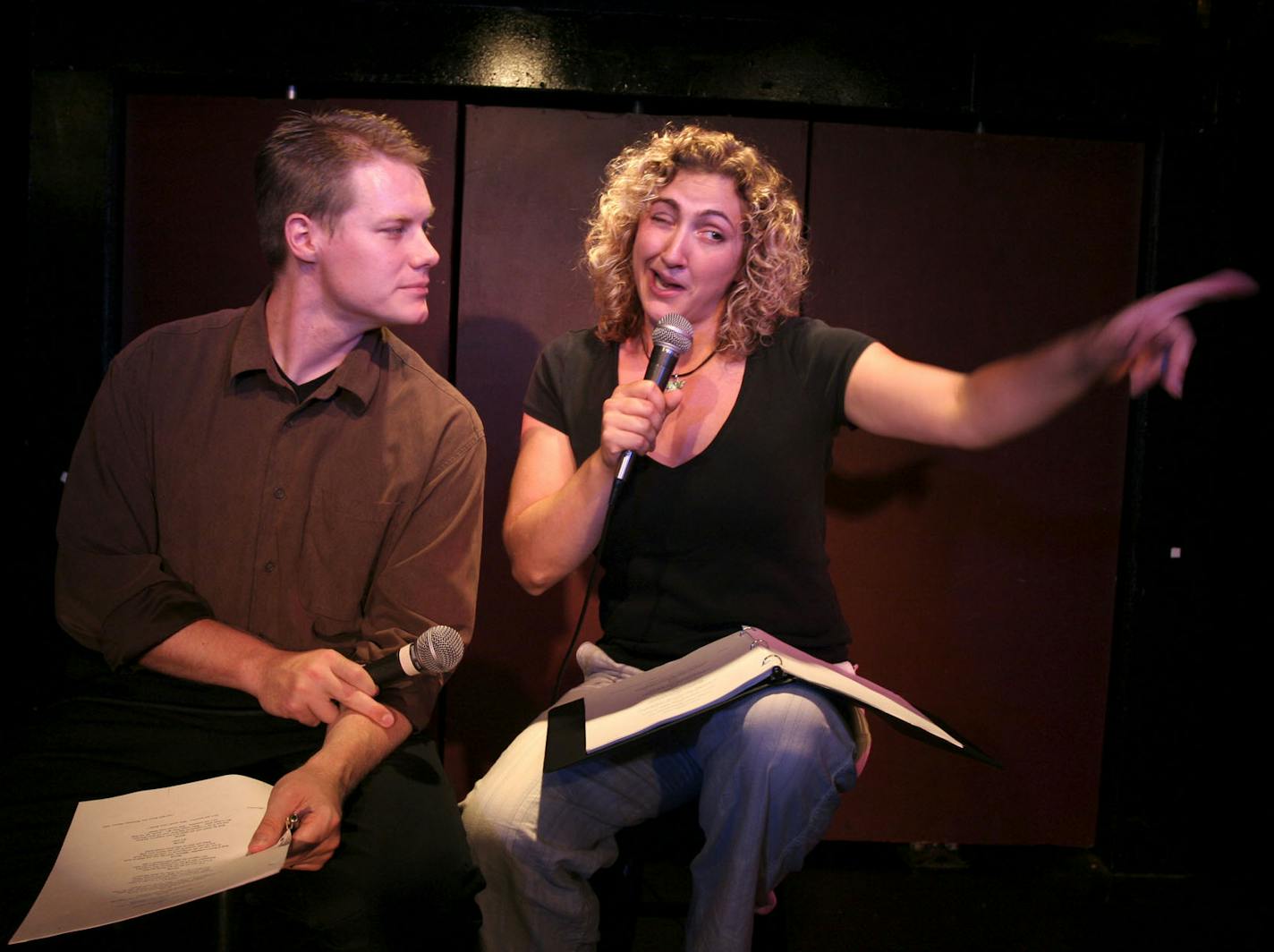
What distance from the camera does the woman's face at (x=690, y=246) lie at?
2.04 m

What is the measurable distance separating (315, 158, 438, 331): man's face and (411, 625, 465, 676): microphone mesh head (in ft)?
2.40

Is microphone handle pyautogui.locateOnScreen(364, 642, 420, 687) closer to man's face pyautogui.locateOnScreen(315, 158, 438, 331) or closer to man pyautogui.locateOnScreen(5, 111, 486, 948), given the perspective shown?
man pyautogui.locateOnScreen(5, 111, 486, 948)

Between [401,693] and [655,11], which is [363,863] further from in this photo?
[655,11]

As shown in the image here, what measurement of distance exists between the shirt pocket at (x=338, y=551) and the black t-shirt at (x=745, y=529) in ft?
1.57

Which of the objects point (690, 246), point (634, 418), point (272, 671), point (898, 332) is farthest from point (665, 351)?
point (898, 332)

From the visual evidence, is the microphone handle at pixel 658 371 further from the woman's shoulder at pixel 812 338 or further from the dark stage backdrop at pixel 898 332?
the dark stage backdrop at pixel 898 332

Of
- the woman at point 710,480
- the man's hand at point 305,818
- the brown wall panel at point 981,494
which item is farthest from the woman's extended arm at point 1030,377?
the man's hand at point 305,818

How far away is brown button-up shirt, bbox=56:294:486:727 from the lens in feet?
6.02

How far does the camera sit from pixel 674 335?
169 centimetres

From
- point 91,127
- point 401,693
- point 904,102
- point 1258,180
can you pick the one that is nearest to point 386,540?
point 401,693

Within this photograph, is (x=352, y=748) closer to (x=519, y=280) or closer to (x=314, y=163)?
(x=314, y=163)

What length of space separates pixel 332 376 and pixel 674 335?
699 millimetres

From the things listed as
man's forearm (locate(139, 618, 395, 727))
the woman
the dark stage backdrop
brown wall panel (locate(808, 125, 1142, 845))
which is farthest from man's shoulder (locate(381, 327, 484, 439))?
brown wall panel (locate(808, 125, 1142, 845))

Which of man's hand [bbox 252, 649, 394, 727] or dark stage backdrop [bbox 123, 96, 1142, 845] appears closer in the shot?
man's hand [bbox 252, 649, 394, 727]
